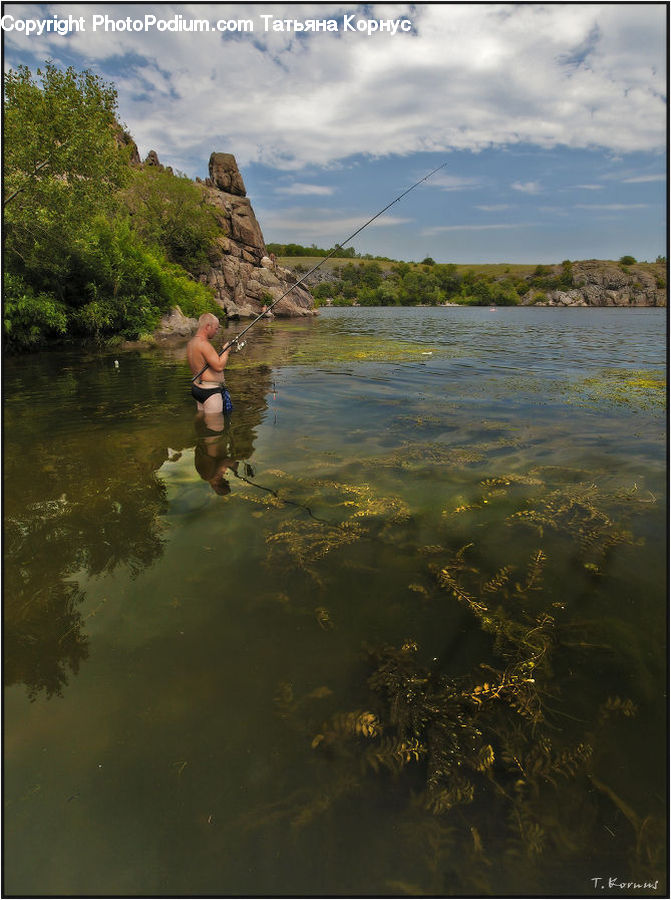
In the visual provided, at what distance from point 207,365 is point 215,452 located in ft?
9.34

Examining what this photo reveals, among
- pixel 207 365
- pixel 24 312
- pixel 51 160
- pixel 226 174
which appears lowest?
pixel 207 365

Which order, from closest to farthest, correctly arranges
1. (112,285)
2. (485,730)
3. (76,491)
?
1. (485,730)
2. (76,491)
3. (112,285)

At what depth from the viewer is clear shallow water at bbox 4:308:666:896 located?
2391mm

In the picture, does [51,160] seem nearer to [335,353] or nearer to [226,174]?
[335,353]

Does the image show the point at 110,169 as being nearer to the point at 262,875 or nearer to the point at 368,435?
the point at 368,435

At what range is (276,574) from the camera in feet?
15.4

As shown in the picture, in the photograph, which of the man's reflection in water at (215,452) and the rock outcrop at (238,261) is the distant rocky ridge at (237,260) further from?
the man's reflection in water at (215,452)

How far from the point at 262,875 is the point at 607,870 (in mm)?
1938

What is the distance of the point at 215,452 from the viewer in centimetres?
875

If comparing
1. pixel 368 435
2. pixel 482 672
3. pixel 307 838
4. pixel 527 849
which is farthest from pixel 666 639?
pixel 368 435

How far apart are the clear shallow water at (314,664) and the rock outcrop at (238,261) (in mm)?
58494

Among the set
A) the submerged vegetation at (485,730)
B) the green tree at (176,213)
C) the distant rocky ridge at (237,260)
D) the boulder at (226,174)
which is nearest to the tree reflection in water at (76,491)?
the submerged vegetation at (485,730)

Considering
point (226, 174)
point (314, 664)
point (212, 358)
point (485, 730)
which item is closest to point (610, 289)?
point (226, 174)

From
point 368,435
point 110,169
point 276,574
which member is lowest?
point 276,574
